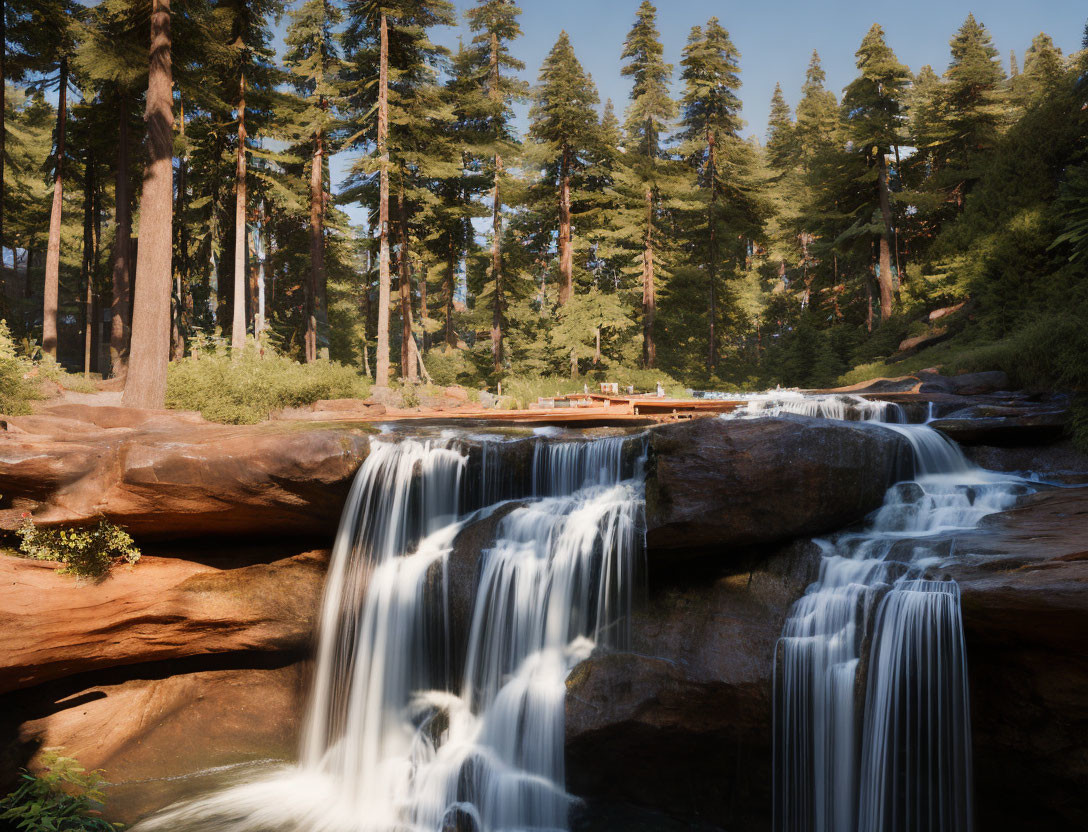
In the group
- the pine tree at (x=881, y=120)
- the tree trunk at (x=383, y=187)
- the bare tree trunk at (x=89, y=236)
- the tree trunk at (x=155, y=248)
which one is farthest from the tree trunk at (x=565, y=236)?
the bare tree trunk at (x=89, y=236)

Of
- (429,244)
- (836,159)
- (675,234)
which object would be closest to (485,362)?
Result: (429,244)

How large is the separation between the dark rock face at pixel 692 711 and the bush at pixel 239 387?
970cm

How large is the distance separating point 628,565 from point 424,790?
3.58 m

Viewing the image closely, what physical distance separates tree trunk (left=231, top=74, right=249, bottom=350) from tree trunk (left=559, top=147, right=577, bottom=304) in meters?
13.1

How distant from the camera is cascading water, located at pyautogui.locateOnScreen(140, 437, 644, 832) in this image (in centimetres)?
718

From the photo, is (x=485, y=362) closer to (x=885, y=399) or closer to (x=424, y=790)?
(x=885, y=399)

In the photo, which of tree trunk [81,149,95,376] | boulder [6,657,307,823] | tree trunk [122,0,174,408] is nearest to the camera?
boulder [6,657,307,823]

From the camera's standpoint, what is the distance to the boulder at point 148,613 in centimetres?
758

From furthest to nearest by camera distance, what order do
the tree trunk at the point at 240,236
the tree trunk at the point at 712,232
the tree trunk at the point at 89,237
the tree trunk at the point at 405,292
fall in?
the tree trunk at the point at 712,232
the tree trunk at the point at 89,237
the tree trunk at the point at 405,292
the tree trunk at the point at 240,236

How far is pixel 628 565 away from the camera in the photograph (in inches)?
303

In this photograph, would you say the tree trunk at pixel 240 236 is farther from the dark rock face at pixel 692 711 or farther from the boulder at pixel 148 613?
the dark rock face at pixel 692 711

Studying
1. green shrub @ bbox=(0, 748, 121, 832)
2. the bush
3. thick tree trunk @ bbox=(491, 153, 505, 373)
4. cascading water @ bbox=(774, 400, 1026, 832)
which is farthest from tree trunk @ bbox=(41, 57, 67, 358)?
cascading water @ bbox=(774, 400, 1026, 832)

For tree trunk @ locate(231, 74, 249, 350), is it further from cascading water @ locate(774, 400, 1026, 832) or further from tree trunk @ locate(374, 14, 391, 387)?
cascading water @ locate(774, 400, 1026, 832)

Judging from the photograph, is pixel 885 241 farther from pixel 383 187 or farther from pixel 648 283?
pixel 383 187
